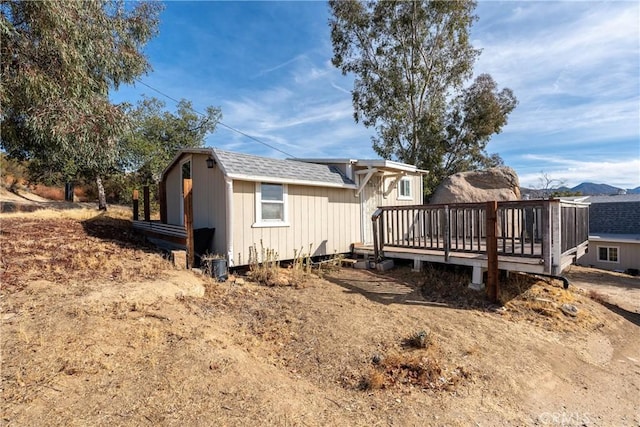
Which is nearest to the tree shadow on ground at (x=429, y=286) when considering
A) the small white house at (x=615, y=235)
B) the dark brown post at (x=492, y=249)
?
the dark brown post at (x=492, y=249)

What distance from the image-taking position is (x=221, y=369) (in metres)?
3.31

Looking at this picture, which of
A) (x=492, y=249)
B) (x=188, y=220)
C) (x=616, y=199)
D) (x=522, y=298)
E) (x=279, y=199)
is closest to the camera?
(x=492, y=249)

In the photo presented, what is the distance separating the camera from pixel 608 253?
19.5 metres

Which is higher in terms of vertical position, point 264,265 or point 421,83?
Result: point 421,83

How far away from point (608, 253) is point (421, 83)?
14935mm

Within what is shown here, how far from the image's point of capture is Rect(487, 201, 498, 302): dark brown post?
19.8 feet

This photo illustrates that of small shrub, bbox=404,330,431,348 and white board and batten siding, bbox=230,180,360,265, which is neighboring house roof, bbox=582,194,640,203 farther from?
small shrub, bbox=404,330,431,348

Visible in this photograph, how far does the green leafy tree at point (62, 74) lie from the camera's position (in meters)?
5.36

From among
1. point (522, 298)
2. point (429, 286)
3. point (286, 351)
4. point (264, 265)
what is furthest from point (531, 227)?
point (264, 265)

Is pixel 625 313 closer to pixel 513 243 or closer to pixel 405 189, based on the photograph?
pixel 513 243

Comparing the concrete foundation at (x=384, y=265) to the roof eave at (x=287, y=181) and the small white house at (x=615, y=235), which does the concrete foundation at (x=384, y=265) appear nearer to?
the roof eave at (x=287, y=181)

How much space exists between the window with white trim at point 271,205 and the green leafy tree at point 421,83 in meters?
12.9

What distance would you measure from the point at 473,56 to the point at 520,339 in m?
17.6

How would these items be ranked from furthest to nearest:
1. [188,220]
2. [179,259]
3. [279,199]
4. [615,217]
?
[615,217]
[279,199]
[188,220]
[179,259]
